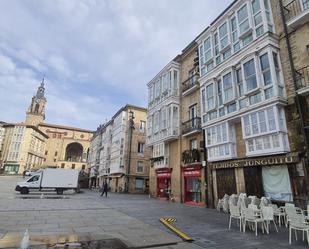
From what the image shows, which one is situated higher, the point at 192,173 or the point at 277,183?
the point at 192,173

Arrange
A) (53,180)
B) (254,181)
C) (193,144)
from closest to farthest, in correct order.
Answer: (254,181) → (193,144) → (53,180)

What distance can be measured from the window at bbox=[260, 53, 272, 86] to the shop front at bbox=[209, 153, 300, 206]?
4.12m

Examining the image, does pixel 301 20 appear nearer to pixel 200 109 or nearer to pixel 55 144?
pixel 200 109

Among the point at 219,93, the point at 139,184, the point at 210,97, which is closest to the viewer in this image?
the point at 219,93

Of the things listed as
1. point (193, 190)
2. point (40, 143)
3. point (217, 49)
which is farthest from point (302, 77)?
point (40, 143)

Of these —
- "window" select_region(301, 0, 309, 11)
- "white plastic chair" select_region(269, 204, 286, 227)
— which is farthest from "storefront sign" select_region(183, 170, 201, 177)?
"window" select_region(301, 0, 309, 11)

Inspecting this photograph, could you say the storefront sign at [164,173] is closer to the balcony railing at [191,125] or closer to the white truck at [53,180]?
the balcony railing at [191,125]

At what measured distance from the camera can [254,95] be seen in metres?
12.6

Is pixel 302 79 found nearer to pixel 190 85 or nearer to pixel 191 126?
pixel 191 126

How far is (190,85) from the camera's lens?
2048 centimetres

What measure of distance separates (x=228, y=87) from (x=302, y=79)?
4470 mm

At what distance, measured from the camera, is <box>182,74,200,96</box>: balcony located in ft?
63.3

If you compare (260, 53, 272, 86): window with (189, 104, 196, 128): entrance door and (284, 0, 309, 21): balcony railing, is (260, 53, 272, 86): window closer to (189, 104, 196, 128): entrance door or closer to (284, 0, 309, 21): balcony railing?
(284, 0, 309, 21): balcony railing

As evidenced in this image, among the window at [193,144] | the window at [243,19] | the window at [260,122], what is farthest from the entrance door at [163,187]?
the window at [243,19]
